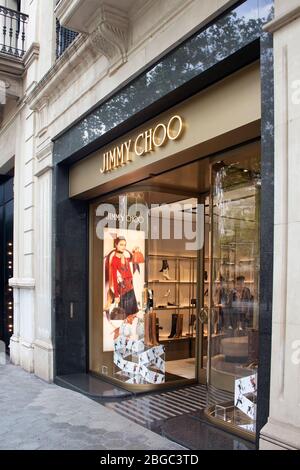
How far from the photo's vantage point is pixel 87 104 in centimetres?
670

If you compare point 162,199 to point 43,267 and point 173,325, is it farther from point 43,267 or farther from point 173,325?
point 43,267

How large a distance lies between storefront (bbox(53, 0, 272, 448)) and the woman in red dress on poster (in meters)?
0.02

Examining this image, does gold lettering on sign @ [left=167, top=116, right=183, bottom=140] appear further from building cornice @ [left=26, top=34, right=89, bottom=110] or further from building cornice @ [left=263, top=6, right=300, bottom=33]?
building cornice @ [left=26, top=34, right=89, bottom=110]

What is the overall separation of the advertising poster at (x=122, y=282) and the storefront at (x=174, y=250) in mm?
20

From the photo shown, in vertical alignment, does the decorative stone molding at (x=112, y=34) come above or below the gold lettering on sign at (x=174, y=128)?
above

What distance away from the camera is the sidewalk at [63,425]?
466 centimetres

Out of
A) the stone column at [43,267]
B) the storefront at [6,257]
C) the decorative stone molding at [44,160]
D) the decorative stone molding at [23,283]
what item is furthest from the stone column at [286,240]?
the storefront at [6,257]

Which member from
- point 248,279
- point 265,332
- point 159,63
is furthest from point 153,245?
point 265,332

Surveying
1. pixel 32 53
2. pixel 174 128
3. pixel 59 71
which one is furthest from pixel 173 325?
pixel 32 53

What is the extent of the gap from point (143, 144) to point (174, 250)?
2.71 m

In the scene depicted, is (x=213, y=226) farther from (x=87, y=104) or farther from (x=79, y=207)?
(x=79, y=207)

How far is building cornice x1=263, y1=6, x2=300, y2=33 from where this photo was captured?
126 inches

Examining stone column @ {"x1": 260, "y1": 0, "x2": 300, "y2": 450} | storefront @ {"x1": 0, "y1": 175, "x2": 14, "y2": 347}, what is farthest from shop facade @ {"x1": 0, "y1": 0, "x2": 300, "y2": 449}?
storefront @ {"x1": 0, "y1": 175, "x2": 14, "y2": 347}

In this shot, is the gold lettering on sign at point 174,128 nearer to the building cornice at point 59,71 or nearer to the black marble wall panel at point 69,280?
the building cornice at point 59,71
